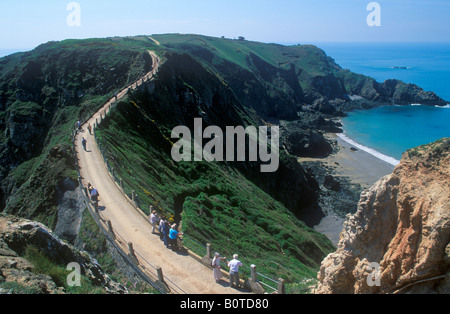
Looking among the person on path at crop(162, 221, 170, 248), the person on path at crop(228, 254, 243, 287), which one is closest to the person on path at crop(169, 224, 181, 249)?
the person on path at crop(162, 221, 170, 248)

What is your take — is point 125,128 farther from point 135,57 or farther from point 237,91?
point 237,91

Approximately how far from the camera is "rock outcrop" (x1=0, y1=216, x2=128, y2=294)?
36.3ft

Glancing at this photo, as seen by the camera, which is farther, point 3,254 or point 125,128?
point 125,128

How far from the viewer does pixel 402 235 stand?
1205 cm

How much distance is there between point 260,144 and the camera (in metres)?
59.8

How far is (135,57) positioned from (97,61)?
8640 mm

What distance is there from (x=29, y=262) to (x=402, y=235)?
15.5m

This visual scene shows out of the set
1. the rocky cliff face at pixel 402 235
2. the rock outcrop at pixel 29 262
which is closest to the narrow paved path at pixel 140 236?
the rock outcrop at pixel 29 262

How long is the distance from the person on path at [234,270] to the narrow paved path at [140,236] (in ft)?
1.11

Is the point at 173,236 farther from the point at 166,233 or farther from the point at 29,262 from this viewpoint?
the point at 29,262

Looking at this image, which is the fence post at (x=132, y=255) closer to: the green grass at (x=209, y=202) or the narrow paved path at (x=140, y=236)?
the narrow paved path at (x=140, y=236)

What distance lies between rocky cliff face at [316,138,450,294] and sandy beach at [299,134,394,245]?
3856cm

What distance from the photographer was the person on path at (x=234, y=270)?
14.4 meters
